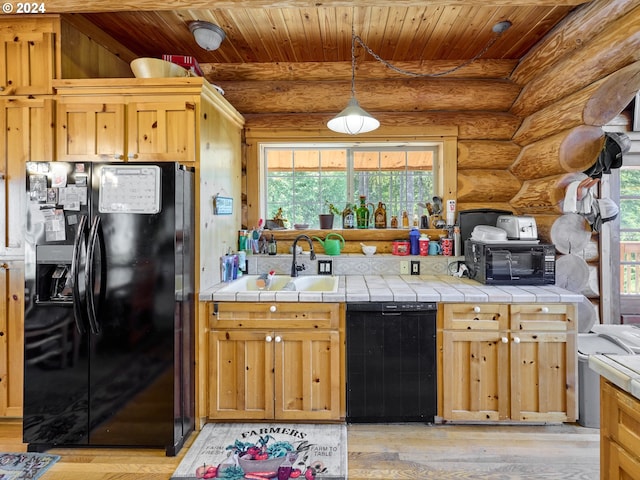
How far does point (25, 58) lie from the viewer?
2.41m

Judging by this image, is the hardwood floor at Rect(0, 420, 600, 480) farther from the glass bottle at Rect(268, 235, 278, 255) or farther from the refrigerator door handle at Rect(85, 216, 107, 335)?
Result: the glass bottle at Rect(268, 235, 278, 255)

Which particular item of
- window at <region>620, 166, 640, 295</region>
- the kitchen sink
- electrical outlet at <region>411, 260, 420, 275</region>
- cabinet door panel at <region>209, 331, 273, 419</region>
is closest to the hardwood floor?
cabinet door panel at <region>209, 331, 273, 419</region>

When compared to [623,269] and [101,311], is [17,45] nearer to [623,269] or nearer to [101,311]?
[101,311]

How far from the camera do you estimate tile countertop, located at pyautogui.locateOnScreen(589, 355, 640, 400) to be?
1.08 metres

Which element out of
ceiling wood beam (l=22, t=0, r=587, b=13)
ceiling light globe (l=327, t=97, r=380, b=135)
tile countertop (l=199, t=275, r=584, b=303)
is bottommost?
tile countertop (l=199, t=275, r=584, b=303)

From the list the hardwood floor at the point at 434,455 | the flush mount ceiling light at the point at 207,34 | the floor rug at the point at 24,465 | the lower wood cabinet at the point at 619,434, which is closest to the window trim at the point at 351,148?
the flush mount ceiling light at the point at 207,34

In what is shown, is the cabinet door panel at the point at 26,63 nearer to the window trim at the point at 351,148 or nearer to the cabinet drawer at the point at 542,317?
the window trim at the point at 351,148

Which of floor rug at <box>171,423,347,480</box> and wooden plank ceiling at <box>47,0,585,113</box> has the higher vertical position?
wooden plank ceiling at <box>47,0,585,113</box>

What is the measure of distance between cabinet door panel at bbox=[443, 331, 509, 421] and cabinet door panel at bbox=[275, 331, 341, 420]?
2.31 ft

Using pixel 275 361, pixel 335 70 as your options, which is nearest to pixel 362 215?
pixel 335 70

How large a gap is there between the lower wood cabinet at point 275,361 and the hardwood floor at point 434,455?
0.29m

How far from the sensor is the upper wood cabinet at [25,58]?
2377 millimetres

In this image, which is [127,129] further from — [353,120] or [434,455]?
[434,455]

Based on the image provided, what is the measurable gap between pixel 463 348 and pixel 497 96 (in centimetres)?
209
